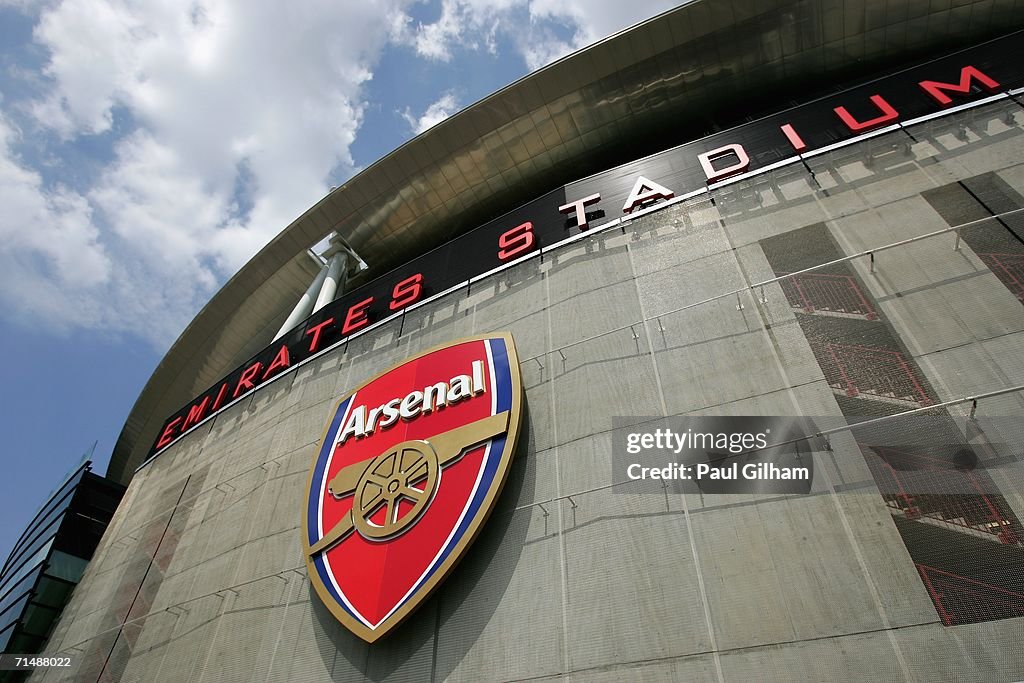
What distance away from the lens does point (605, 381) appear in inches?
388

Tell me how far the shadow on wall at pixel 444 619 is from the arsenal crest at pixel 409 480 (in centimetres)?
34

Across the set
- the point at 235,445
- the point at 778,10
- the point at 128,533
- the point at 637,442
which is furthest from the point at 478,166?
the point at 128,533

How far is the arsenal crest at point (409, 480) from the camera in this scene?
8.65 meters

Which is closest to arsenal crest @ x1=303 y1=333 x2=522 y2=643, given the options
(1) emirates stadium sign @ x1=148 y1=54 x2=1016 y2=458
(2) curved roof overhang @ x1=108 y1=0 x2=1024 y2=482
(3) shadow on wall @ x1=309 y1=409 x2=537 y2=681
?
(3) shadow on wall @ x1=309 y1=409 x2=537 y2=681

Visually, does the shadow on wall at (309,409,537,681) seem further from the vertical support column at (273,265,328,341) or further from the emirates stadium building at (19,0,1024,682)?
the vertical support column at (273,265,328,341)

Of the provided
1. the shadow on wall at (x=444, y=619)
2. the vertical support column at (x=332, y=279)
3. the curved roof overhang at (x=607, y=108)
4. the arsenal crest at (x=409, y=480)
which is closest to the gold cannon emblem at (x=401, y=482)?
the arsenal crest at (x=409, y=480)

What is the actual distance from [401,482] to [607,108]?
13.7 m

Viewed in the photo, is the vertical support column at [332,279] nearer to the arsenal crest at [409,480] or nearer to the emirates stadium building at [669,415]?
the emirates stadium building at [669,415]

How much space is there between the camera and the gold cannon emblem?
938 cm

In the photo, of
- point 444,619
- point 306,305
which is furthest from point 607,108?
point 444,619

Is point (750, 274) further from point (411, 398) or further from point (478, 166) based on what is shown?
point (478, 166)

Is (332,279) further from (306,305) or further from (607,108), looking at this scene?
(607,108)

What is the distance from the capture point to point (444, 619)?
8305 millimetres

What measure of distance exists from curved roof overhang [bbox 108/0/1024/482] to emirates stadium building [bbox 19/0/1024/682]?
11 centimetres
